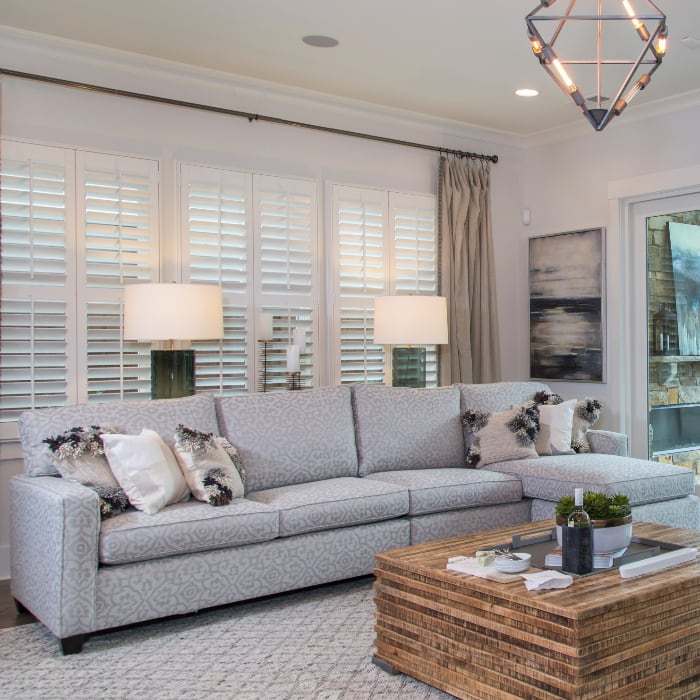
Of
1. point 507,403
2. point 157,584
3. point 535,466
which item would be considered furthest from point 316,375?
point 157,584

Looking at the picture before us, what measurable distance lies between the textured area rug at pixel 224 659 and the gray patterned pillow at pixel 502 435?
1313 millimetres

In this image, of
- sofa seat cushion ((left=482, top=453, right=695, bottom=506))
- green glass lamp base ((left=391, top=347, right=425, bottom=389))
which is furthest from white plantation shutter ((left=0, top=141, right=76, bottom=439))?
sofa seat cushion ((left=482, top=453, right=695, bottom=506))

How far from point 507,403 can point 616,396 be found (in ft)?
3.49

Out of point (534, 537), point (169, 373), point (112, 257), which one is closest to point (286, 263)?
point (112, 257)

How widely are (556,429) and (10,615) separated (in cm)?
297

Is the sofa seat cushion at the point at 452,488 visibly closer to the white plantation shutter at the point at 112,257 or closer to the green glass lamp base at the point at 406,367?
the green glass lamp base at the point at 406,367

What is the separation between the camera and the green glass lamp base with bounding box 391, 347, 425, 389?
5.28m

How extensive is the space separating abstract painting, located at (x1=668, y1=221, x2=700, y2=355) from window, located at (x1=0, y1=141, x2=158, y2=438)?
3288 mm

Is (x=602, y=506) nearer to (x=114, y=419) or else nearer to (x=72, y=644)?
(x=72, y=644)

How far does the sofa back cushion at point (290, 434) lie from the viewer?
13.3ft

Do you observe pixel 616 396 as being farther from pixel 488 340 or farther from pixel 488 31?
pixel 488 31

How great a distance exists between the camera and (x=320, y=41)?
14.2 ft

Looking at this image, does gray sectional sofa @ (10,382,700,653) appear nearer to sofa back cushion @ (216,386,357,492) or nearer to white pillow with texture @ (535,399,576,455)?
sofa back cushion @ (216,386,357,492)

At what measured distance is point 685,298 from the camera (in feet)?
17.6
